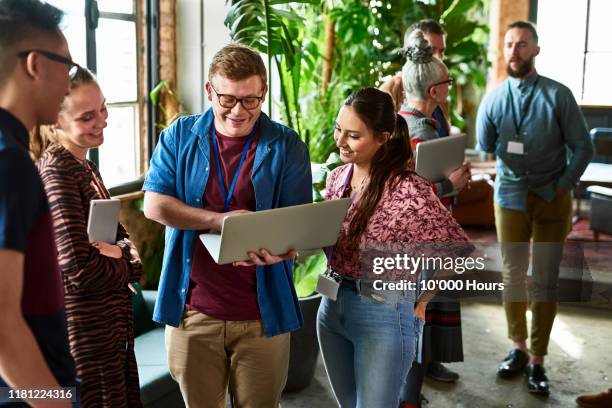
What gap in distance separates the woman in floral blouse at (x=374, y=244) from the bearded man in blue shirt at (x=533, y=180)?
165 centimetres

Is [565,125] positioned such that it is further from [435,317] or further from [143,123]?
[143,123]

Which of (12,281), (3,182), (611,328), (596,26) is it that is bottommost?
(611,328)

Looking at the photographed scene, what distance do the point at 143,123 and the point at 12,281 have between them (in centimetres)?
312

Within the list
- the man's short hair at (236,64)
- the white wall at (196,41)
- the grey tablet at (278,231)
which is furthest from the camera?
the white wall at (196,41)

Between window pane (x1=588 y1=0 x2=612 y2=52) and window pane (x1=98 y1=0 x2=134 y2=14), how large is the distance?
6493 mm

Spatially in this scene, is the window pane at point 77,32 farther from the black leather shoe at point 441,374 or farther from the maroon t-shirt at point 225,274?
the black leather shoe at point 441,374

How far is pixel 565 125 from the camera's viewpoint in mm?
3834

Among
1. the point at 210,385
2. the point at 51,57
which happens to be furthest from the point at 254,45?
the point at 51,57

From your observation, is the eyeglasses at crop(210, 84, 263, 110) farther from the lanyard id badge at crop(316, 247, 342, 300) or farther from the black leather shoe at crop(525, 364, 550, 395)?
the black leather shoe at crop(525, 364, 550, 395)

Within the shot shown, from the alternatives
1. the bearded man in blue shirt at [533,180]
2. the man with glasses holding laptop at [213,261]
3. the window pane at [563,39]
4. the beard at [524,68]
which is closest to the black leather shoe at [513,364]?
the bearded man in blue shirt at [533,180]

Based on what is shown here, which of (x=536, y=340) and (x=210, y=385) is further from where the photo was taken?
(x=536, y=340)

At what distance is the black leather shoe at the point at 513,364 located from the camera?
3971 millimetres

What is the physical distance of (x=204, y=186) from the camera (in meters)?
2.15

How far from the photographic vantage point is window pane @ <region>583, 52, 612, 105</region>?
9039mm
